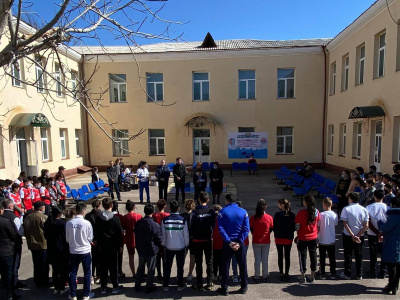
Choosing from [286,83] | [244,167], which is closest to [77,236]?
[244,167]

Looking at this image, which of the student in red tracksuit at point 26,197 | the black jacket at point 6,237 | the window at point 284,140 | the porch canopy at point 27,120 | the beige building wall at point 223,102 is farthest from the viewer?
the window at point 284,140

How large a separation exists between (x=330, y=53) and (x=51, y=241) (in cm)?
1772

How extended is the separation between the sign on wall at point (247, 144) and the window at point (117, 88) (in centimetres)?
792

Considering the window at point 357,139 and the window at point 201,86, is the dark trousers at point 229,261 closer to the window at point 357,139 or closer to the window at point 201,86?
the window at point 357,139

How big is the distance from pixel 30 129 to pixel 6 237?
10226 millimetres

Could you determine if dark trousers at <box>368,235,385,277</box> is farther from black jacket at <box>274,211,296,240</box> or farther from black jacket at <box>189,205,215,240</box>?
black jacket at <box>189,205,215,240</box>

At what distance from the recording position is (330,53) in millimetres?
16156

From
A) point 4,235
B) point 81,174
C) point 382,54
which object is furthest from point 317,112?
point 4,235

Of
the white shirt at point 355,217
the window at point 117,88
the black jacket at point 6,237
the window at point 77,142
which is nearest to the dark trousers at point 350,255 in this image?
the white shirt at point 355,217

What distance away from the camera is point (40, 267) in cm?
433

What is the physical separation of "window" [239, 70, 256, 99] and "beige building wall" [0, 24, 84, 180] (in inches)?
407

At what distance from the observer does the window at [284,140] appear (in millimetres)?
17391

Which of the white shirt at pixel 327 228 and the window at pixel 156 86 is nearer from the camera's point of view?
the white shirt at pixel 327 228

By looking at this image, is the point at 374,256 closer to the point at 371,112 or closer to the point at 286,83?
the point at 371,112
